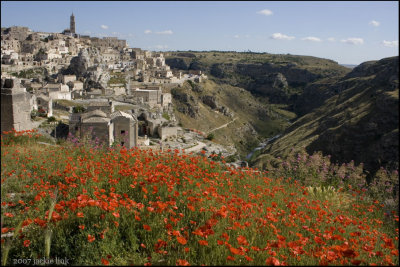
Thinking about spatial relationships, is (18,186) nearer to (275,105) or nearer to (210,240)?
(210,240)

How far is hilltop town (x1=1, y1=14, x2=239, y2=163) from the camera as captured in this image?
19.1 m

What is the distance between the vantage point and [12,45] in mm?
75812

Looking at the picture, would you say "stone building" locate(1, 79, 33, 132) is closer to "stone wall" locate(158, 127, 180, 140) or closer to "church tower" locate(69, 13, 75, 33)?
"stone wall" locate(158, 127, 180, 140)

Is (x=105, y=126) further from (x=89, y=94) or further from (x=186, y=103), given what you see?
(x=186, y=103)

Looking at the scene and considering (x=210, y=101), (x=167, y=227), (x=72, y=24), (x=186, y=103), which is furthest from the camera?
(x=72, y=24)

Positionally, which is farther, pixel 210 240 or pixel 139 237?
pixel 139 237

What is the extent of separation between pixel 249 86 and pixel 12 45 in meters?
86.5

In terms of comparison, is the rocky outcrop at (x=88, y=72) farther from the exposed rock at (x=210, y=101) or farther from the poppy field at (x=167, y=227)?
the poppy field at (x=167, y=227)

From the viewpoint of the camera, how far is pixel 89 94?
149 ft

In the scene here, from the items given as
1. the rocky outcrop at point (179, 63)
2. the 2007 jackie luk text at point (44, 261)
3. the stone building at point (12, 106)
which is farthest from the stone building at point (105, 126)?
the rocky outcrop at point (179, 63)

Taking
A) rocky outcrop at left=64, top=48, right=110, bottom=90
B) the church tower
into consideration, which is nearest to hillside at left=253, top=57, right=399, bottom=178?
rocky outcrop at left=64, top=48, right=110, bottom=90

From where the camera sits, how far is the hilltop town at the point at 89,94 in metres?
19.1

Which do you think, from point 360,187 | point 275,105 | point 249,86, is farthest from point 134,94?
point 249,86

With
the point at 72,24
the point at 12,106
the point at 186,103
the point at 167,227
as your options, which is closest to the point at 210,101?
the point at 186,103
